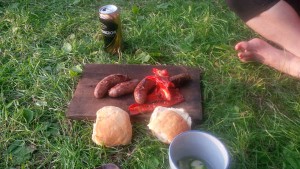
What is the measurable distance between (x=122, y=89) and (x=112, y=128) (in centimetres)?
34

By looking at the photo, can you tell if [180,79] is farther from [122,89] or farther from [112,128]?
[112,128]

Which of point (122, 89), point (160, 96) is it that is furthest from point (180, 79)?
point (122, 89)

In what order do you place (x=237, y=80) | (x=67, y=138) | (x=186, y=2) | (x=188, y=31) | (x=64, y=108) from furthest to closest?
(x=186, y=2) → (x=188, y=31) → (x=237, y=80) → (x=64, y=108) → (x=67, y=138)

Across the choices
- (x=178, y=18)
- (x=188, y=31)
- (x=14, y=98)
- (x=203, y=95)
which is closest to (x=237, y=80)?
A: (x=203, y=95)

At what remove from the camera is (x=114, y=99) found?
198 centimetres

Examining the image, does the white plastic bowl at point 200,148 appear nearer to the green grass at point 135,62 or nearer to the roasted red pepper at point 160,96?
the green grass at point 135,62

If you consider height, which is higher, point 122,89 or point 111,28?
point 111,28

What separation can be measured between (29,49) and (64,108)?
765 millimetres

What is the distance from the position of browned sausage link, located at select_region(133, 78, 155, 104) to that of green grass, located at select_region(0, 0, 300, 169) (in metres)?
0.17

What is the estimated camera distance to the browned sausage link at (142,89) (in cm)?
188

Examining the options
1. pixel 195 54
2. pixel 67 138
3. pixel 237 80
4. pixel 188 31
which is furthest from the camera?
pixel 188 31

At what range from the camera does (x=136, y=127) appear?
188 centimetres

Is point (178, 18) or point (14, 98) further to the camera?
point (178, 18)

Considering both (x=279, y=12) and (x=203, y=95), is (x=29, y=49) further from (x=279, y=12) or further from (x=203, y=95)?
(x=279, y=12)
